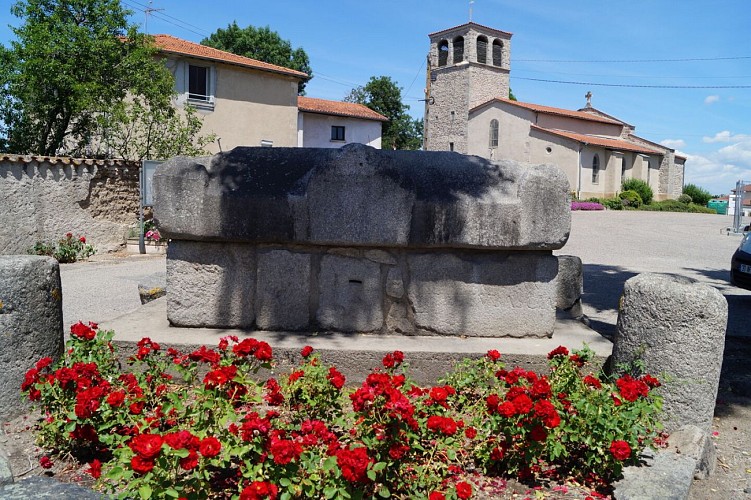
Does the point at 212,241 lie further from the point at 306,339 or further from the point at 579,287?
the point at 579,287

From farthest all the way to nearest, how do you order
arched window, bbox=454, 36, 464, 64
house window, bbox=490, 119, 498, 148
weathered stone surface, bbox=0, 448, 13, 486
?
1. arched window, bbox=454, 36, 464, 64
2. house window, bbox=490, 119, 498, 148
3. weathered stone surface, bbox=0, 448, 13, 486

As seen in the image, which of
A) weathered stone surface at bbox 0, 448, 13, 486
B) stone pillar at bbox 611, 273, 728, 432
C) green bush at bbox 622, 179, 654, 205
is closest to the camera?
weathered stone surface at bbox 0, 448, 13, 486

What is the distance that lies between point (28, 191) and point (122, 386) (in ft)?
31.9

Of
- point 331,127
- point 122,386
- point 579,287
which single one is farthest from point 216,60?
point 122,386

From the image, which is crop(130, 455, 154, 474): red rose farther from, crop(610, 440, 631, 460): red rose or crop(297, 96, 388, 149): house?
crop(297, 96, 388, 149): house

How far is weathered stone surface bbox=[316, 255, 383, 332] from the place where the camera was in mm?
4250

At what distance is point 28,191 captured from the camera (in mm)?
11406

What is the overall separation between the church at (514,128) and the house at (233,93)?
13.8 m

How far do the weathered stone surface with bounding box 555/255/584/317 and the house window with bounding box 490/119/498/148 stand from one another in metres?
36.1

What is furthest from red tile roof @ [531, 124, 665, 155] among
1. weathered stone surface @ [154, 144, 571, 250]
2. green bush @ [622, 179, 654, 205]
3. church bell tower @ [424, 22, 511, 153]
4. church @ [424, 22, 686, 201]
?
weathered stone surface @ [154, 144, 571, 250]

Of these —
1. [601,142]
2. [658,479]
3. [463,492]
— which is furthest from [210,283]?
[601,142]

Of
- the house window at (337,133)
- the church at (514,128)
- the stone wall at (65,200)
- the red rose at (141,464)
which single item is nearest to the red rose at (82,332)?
the red rose at (141,464)

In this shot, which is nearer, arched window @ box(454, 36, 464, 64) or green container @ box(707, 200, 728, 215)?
green container @ box(707, 200, 728, 215)

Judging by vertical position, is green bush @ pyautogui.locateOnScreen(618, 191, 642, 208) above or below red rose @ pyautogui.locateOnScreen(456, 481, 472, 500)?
above
